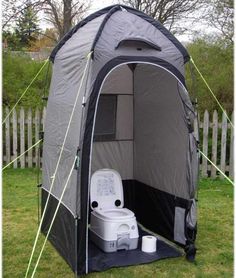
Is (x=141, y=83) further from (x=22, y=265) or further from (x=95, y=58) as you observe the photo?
(x=22, y=265)

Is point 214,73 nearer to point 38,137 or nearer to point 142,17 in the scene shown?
point 38,137

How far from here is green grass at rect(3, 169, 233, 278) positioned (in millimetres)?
3713

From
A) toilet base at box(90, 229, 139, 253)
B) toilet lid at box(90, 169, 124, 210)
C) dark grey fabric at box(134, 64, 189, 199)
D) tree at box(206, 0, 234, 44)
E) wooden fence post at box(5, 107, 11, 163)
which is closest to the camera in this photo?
toilet base at box(90, 229, 139, 253)

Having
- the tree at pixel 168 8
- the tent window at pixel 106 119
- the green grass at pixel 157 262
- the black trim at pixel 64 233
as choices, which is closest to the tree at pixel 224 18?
the tree at pixel 168 8

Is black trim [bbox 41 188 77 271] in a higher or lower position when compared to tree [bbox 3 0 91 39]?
lower

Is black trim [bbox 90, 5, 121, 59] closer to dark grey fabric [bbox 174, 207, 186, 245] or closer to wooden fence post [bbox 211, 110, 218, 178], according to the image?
dark grey fabric [bbox 174, 207, 186, 245]

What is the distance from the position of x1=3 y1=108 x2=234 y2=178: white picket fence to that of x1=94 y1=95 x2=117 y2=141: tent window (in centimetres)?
205

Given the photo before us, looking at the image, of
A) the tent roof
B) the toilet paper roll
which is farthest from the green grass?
the tent roof

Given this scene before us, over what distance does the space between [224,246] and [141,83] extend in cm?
216

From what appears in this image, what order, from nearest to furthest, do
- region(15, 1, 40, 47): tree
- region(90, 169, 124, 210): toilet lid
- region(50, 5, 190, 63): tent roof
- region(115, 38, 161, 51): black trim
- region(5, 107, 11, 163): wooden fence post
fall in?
region(115, 38, 161, 51): black trim < region(50, 5, 190, 63): tent roof < region(90, 169, 124, 210): toilet lid < region(5, 107, 11, 163): wooden fence post < region(15, 1, 40, 47): tree

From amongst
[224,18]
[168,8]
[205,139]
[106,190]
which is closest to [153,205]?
[106,190]

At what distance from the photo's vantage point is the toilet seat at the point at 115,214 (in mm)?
4155

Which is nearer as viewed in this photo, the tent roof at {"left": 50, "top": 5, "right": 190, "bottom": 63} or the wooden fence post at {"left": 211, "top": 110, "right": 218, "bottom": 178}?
the tent roof at {"left": 50, "top": 5, "right": 190, "bottom": 63}

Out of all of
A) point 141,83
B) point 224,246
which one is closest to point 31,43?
point 141,83
